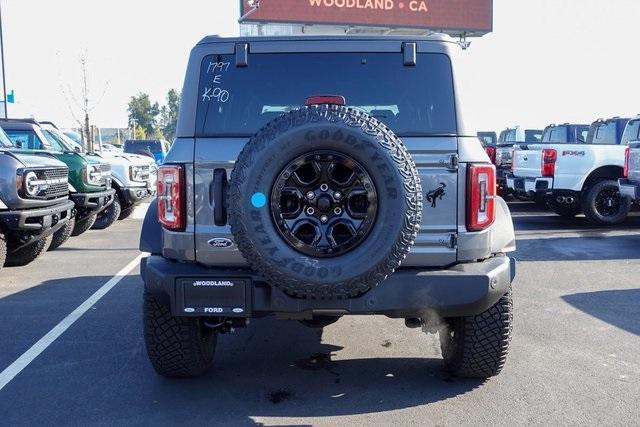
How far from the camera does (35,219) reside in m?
8.06

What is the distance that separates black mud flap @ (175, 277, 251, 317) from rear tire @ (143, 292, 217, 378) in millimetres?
369

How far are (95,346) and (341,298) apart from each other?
8.66 ft

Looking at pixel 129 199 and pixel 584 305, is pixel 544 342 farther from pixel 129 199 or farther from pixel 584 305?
pixel 129 199

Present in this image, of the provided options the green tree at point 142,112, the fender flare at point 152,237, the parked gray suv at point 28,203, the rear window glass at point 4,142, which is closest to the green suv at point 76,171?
the rear window glass at point 4,142

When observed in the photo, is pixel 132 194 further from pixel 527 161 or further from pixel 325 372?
pixel 325 372

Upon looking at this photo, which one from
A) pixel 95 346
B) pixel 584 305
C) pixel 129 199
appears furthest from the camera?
pixel 129 199

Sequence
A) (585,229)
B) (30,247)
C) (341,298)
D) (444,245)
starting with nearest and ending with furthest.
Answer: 1. (341,298)
2. (444,245)
3. (30,247)
4. (585,229)

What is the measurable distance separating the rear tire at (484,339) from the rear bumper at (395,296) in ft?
1.25

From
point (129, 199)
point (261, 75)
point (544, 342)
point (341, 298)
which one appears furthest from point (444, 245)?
point (129, 199)

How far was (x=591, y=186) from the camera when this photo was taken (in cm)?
1256

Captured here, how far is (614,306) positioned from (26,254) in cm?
703

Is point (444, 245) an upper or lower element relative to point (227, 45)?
lower

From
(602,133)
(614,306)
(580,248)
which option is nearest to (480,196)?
(614,306)

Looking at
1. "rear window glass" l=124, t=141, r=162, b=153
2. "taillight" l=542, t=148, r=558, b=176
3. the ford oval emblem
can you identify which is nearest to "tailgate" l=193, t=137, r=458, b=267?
the ford oval emblem
